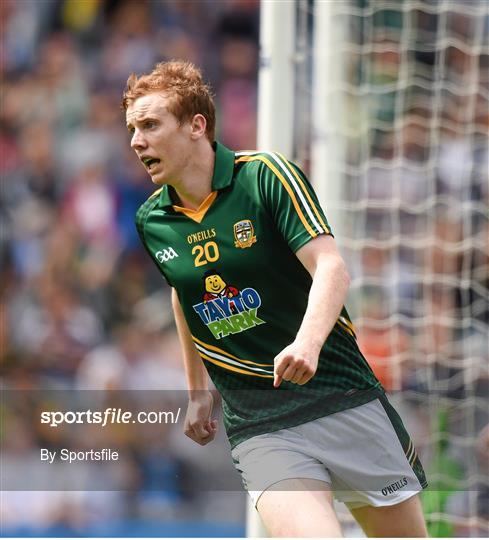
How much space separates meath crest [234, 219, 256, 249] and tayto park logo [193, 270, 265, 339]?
94 mm

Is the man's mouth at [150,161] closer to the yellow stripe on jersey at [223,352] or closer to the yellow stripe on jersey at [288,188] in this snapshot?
the yellow stripe on jersey at [288,188]

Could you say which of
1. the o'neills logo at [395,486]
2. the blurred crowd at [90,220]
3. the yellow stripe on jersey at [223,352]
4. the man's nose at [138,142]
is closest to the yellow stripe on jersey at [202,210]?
the man's nose at [138,142]

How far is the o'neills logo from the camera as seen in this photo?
282 centimetres

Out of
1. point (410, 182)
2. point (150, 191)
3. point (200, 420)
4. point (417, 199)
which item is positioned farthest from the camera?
point (150, 191)

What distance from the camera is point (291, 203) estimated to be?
2.67 m

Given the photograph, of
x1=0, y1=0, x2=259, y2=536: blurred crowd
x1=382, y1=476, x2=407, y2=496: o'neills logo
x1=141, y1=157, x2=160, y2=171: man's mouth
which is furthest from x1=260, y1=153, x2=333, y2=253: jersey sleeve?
x1=0, y1=0, x2=259, y2=536: blurred crowd

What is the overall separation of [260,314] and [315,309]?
293mm

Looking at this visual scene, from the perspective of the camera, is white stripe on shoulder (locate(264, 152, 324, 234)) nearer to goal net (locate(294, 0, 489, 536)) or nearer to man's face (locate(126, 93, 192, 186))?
man's face (locate(126, 93, 192, 186))

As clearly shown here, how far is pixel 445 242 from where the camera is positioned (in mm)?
5348

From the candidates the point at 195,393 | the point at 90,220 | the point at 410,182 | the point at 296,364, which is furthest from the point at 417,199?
the point at 296,364

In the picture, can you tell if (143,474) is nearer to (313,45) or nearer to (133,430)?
(133,430)

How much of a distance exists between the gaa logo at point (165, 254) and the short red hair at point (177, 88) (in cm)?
33

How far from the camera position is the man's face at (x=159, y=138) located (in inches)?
108

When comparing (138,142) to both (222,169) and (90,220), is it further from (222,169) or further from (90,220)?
(90,220)
